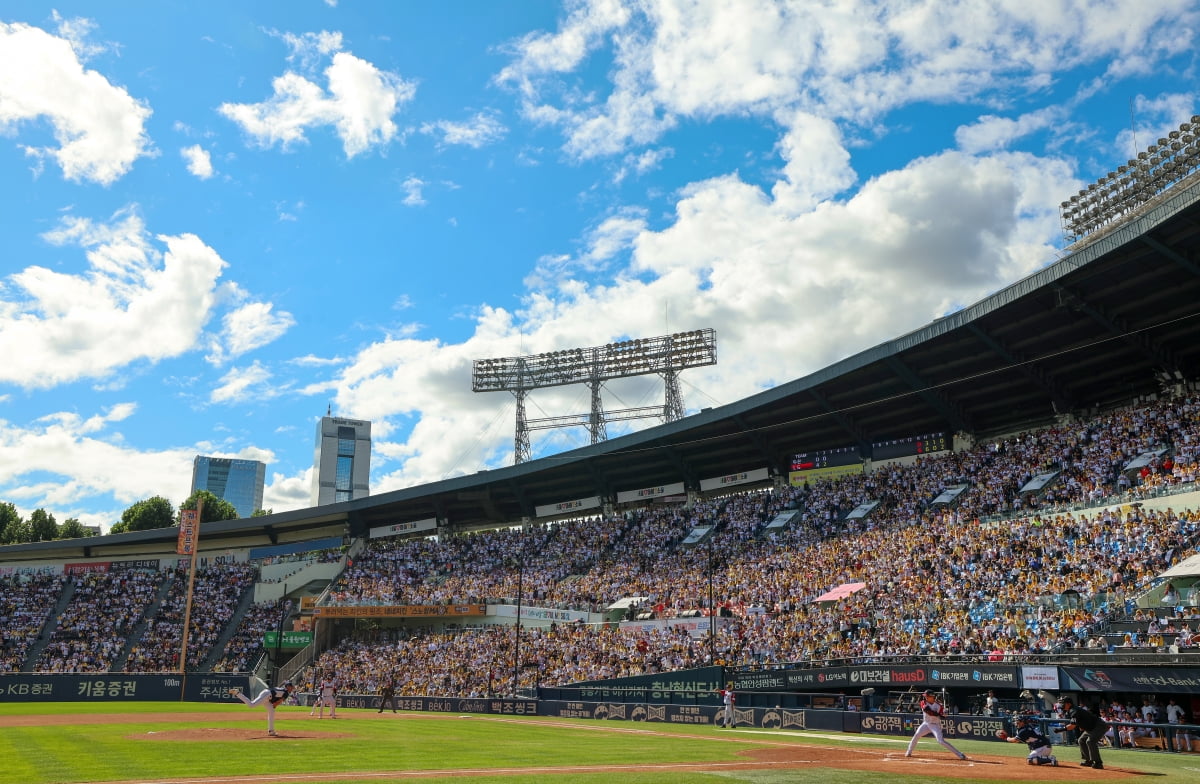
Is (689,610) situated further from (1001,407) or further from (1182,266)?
(1182,266)

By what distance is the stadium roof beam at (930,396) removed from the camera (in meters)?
48.2

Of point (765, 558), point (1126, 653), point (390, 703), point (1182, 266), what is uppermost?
point (1182, 266)

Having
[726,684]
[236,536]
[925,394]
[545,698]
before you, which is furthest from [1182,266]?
[236,536]

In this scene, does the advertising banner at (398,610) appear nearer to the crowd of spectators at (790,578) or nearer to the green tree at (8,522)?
the crowd of spectators at (790,578)

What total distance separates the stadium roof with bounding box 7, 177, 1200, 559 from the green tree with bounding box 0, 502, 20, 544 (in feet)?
181

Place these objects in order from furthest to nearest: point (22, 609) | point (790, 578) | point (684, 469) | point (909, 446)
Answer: point (22, 609) → point (684, 469) → point (909, 446) → point (790, 578)

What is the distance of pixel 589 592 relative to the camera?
57531 millimetres

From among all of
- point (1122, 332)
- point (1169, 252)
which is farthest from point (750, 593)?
point (1169, 252)

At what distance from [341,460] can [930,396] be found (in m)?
160

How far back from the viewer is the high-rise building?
186875 millimetres

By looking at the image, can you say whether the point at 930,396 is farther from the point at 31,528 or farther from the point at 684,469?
the point at 31,528

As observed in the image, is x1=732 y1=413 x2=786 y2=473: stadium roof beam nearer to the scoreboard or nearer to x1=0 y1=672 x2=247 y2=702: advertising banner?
the scoreboard

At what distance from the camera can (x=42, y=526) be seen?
113062 mm

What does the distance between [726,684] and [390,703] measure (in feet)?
62.9
